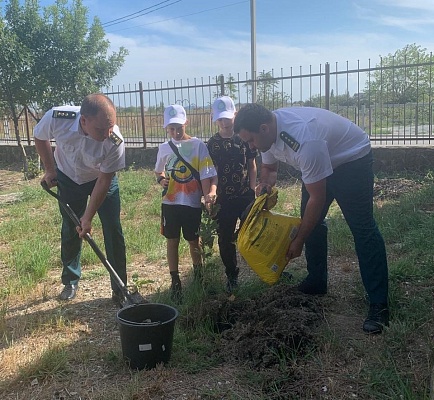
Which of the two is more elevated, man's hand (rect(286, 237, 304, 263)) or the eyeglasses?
the eyeglasses

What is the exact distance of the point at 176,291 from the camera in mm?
3680

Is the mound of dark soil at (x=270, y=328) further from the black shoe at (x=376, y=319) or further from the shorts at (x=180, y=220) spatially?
the shorts at (x=180, y=220)

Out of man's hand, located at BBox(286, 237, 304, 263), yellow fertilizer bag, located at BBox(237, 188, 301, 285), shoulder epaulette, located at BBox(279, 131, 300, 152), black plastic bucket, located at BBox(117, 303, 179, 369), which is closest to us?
black plastic bucket, located at BBox(117, 303, 179, 369)

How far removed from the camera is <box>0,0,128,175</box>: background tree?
34.9ft

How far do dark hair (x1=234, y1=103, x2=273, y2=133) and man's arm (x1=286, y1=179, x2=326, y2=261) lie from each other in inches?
18.3

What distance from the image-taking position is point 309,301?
3328mm

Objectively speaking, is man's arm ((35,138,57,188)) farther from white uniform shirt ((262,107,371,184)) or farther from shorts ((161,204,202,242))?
white uniform shirt ((262,107,371,184))

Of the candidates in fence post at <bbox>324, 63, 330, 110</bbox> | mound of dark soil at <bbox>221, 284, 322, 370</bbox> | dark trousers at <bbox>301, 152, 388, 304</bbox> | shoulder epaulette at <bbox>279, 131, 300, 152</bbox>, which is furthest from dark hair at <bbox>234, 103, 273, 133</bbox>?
fence post at <bbox>324, 63, 330, 110</bbox>

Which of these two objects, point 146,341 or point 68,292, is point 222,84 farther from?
point 146,341

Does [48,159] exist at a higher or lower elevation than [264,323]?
higher

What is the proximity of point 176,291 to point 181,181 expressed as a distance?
2.74ft

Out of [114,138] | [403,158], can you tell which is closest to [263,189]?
[114,138]

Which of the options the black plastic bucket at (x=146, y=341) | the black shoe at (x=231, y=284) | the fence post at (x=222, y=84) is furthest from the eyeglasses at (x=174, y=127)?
the fence post at (x=222, y=84)

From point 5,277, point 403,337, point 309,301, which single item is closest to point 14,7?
point 5,277
